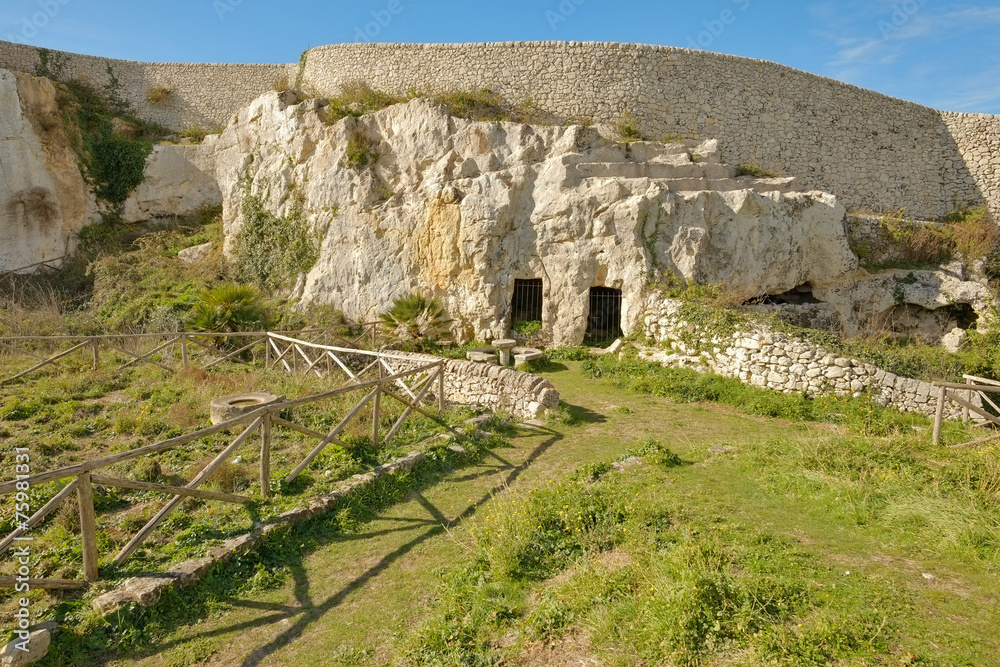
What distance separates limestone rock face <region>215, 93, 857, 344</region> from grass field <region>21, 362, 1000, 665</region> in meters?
8.29

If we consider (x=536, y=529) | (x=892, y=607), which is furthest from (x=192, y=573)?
(x=892, y=607)

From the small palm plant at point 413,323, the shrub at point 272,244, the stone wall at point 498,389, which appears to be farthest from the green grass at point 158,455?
the shrub at point 272,244

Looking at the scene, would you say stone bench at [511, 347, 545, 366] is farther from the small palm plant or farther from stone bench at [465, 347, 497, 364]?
the small palm plant

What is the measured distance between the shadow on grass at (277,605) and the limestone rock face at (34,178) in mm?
19614

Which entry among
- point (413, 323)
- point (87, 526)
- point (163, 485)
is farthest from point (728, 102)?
point (87, 526)

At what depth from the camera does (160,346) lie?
39.2 ft

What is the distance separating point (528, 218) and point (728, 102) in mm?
8903

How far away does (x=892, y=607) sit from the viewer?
3.88 meters

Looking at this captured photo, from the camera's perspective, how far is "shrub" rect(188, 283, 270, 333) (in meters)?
14.2

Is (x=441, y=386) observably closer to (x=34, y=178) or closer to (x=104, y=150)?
(x=34, y=178)

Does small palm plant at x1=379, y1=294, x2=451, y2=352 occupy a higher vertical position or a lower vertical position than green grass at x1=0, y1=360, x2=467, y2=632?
higher

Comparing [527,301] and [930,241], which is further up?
[930,241]

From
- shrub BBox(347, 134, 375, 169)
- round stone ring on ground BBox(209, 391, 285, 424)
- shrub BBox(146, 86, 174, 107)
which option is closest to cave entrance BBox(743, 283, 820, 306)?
shrub BBox(347, 134, 375, 169)

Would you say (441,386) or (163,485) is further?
(441,386)
